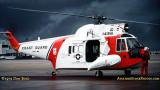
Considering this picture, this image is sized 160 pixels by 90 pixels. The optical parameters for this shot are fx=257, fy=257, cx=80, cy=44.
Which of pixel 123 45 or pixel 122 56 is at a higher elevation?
pixel 123 45

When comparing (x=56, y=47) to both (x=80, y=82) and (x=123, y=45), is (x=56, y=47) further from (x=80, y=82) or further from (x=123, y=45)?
(x=80, y=82)

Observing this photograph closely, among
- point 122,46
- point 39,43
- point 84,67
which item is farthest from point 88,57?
point 39,43

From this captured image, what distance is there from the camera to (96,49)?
19250 mm

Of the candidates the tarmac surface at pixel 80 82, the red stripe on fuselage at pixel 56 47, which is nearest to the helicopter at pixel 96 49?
the red stripe on fuselage at pixel 56 47

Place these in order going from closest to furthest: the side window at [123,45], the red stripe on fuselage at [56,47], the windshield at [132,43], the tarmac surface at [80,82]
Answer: the tarmac surface at [80,82]
the windshield at [132,43]
the side window at [123,45]
the red stripe on fuselage at [56,47]

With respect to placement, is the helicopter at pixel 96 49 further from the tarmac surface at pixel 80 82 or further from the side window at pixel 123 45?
the tarmac surface at pixel 80 82

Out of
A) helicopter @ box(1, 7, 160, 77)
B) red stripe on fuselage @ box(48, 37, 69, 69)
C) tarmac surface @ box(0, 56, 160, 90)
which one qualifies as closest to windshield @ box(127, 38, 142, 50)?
helicopter @ box(1, 7, 160, 77)

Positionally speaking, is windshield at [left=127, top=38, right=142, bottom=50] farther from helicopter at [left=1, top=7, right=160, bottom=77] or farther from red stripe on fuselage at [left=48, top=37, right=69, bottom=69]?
red stripe on fuselage at [left=48, top=37, right=69, bottom=69]

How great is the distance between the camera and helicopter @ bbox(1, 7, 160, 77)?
55.7 ft

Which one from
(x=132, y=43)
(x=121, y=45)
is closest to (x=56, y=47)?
(x=121, y=45)

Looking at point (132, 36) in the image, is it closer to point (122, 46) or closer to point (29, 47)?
point (122, 46)

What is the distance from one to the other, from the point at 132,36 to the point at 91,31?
2.87 meters

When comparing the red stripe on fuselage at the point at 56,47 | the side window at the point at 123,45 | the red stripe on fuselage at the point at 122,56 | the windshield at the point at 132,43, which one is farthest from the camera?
the red stripe on fuselage at the point at 56,47

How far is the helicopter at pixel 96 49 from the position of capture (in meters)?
17.0
